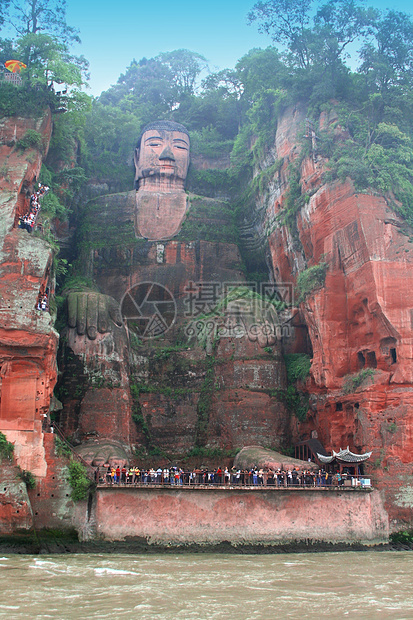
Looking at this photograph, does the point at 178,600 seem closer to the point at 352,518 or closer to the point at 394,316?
the point at 352,518

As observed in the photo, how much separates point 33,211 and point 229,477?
14.3 metres

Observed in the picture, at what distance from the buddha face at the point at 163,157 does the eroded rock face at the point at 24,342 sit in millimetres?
14704

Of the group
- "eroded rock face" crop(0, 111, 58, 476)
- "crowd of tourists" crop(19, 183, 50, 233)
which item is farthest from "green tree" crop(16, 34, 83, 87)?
"eroded rock face" crop(0, 111, 58, 476)

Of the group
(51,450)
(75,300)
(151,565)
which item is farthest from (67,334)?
(151,565)

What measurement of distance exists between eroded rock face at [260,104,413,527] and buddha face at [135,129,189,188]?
10.4 m

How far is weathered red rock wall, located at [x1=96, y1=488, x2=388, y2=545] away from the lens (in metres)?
24.0

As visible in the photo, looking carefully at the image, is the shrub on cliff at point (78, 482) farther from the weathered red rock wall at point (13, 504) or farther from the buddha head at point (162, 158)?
the buddha head at point (162, 158)

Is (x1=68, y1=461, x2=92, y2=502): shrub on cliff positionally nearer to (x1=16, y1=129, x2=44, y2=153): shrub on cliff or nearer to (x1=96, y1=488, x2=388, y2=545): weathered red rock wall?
(x1=96, y1=488, x2=388, y2=545): weathered red rock wall

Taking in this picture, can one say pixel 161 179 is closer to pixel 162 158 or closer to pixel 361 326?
pixel 162 158

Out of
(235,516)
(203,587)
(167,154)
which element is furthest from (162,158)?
(203,587)

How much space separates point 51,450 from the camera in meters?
24.6

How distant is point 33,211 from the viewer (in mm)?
29766

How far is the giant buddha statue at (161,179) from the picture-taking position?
39500mm

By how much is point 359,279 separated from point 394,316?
A: 239cm
